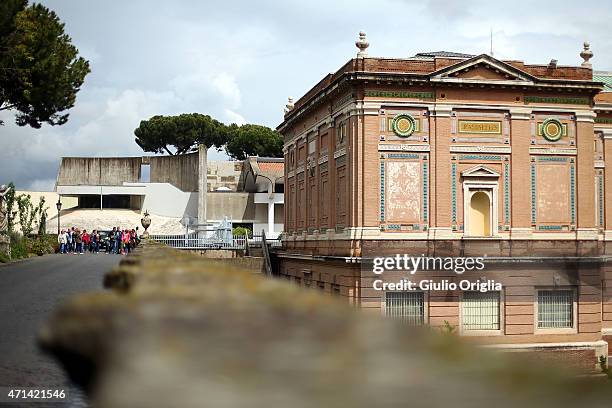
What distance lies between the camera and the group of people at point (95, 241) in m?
51.2

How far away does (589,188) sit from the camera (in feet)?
102

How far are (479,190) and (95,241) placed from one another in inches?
1366

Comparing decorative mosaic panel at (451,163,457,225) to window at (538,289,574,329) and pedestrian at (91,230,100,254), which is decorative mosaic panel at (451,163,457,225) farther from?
pedestrian at (91,230,100,254)

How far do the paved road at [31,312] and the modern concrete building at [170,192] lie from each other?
3292 centimetres

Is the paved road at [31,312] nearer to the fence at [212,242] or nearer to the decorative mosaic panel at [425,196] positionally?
the fence at [212,242]

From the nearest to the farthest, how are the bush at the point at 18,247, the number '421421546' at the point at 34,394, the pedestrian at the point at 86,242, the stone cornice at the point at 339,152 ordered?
1. the number '421421546' at the point at 34,394
2. the stone cornice at the point at 339,152
3. the bush at the point at 18,247
4. the pedestrian at the point at 86,242

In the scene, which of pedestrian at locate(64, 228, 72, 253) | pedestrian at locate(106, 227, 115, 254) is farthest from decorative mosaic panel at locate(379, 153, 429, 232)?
pedestrian at locate(64, 228, 72, 253)

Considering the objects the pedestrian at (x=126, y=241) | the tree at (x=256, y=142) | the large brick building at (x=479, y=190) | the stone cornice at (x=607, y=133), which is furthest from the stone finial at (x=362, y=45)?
the tree at (x=256, y=142)

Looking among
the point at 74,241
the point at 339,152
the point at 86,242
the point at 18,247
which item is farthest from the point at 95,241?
the point at 339,152

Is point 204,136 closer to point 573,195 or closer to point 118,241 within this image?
point 118,241

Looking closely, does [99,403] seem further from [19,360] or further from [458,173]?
[458,173]

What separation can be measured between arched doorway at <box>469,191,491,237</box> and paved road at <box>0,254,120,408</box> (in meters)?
14.0

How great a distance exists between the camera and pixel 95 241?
57281 mm

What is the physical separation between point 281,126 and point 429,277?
54.5 feet
